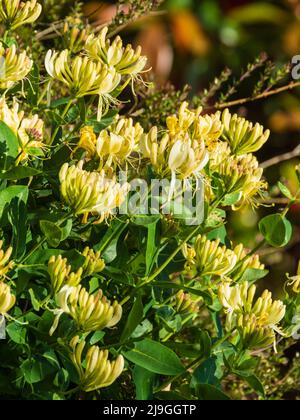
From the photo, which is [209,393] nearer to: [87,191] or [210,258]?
[210,258]

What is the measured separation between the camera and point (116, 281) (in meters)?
1.15

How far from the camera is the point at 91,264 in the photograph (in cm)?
104

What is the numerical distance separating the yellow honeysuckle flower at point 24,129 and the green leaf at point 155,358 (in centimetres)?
27

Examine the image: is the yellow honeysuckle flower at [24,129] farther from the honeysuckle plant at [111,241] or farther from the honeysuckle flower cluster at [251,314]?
the honeysuckle flower cluster at [251,314]

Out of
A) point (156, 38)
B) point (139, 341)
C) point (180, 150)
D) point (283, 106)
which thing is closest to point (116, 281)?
point (139, 341)

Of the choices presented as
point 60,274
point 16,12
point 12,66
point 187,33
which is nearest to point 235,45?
point 187,33

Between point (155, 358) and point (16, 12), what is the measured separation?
0.48 metres

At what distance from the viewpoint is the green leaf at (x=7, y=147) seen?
3.43 ft

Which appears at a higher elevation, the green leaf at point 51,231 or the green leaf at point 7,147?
the green leaf at point 7,147

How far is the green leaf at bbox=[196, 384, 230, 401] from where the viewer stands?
3.51ft

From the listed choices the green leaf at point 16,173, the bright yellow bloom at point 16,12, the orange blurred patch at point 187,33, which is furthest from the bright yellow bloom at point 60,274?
the orange blurred patch at point 187,33
